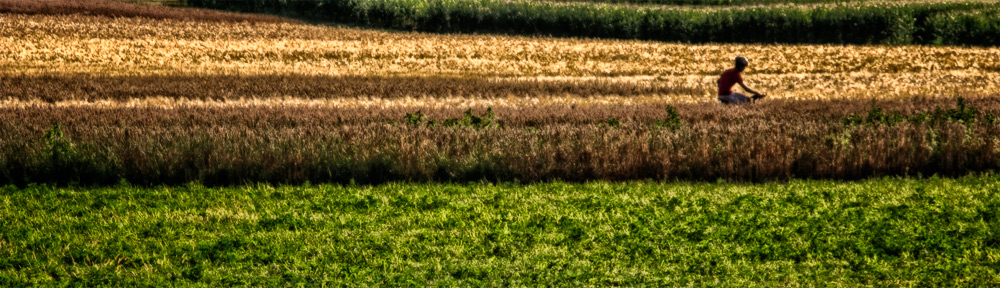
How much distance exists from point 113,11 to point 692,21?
1062 inches

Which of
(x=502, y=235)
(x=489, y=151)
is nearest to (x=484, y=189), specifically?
(x=489, y=151)

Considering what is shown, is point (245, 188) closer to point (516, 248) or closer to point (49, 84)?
point (516, 248)

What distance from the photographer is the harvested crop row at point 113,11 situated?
1881 inches

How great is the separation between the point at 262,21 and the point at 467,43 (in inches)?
543

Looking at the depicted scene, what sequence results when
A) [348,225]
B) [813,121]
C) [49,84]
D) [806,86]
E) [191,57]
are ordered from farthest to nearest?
1. [191,57]
2. [806,86]
3. [49,84]
4. [813,121]
5. [348,225]

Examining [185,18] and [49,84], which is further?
[185,18]

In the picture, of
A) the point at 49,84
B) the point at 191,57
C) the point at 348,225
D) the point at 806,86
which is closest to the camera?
the point at 348,225

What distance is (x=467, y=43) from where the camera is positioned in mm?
41031

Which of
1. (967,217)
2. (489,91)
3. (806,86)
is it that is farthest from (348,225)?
(806,86)

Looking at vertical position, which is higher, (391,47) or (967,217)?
(967,217)

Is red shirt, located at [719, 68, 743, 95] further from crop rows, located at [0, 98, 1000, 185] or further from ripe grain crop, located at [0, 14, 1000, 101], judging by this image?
ripe grain crop, located at [0, 14, 1000, 101]

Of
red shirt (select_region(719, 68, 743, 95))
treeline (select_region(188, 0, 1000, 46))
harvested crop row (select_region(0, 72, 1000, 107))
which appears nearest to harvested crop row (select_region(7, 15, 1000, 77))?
harvested crop row (select_region(0, 72, 1000, 107))

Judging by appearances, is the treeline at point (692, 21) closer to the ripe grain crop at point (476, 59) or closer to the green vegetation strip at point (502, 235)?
the ripe grain crop at point (476, 59)

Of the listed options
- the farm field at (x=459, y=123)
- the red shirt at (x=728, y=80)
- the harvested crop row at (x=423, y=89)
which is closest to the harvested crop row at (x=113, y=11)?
the farm field at (x=459, y=123)
